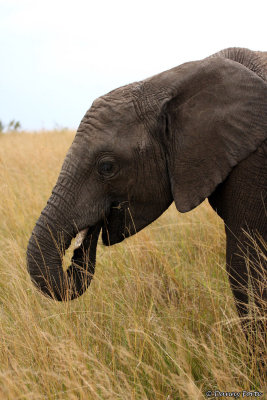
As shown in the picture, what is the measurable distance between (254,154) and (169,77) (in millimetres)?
722

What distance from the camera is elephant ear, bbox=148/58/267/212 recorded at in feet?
10.4

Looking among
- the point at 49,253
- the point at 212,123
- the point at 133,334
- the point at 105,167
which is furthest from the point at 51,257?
the point at 212,123

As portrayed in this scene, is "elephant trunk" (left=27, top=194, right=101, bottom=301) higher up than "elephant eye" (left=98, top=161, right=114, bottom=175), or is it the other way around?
"elephant eye" (left=98, top=161, right=114, bottom=175)

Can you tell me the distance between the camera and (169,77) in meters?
3.31

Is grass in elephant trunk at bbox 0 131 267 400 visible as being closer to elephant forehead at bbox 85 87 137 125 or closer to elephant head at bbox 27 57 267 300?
elephant head at bbox 27 57 267 300

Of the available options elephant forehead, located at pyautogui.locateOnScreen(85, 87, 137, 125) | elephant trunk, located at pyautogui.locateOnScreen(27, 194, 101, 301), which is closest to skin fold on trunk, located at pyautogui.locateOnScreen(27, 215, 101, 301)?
elephant trunk, located at pyautogui.locateOnScreen(27, 194, 101, 301)

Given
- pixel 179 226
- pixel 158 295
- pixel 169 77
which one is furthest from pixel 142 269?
pixel 169 77

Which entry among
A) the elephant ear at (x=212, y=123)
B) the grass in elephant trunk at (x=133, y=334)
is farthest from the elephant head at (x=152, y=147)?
the grass in elephant trunk at (x=133, y=334)

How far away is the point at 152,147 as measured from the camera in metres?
3.30

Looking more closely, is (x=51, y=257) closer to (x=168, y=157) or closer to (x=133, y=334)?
(x=133, y=334)

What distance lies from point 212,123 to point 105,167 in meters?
0.70

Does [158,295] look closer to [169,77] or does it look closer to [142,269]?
[142,269]

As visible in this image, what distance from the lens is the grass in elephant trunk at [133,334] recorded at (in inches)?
114

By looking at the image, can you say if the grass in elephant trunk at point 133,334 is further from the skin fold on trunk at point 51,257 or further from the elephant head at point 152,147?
the elephant head at point 152,147
